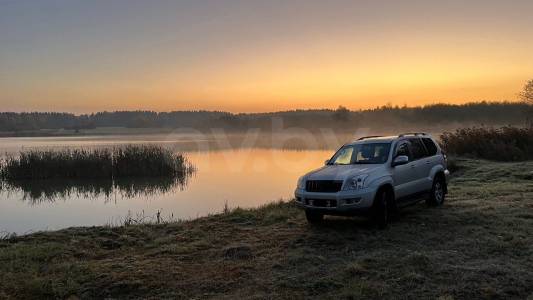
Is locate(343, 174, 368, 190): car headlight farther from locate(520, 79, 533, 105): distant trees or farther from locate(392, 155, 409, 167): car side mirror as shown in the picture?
locate(520, 79, 533, 105): distant trees

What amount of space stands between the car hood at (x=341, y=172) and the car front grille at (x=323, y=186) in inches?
3.2

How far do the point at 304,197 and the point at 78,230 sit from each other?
5.31m

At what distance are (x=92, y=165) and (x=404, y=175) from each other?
81.9 feet

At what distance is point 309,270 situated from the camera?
723cm

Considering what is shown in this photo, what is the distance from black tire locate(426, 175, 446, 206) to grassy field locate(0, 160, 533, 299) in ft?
1.17

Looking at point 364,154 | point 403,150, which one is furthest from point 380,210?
point 403,150

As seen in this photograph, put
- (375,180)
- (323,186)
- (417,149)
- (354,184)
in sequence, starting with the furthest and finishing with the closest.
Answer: (417,149) < (323,186) < (375,180) < (354,184)

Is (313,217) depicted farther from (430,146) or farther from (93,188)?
(93,188)

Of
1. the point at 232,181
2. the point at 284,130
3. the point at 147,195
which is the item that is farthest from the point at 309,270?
the point at 284,130

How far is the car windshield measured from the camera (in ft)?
34.6

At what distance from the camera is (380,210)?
9.67 meters

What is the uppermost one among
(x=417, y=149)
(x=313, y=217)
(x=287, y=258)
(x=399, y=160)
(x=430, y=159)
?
(x=417, y=149)

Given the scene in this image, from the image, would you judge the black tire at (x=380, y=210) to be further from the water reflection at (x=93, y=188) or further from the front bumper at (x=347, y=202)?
the water reflection at (x=93, y=188)

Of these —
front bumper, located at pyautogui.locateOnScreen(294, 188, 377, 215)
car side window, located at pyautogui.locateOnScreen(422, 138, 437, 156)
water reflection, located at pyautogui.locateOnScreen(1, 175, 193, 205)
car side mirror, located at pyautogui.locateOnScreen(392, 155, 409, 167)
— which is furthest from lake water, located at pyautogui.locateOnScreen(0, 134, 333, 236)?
car side mirror, located at pyautogui.locateOnScreen(392, 155, 409, 167)
